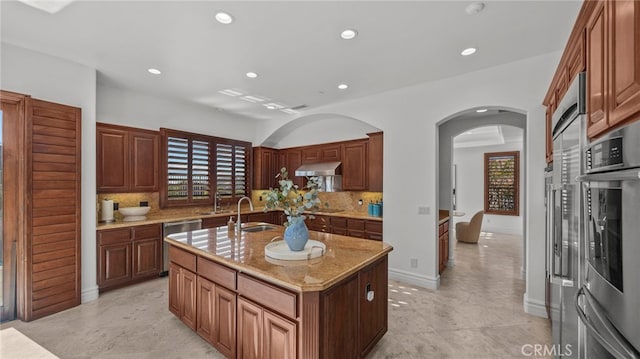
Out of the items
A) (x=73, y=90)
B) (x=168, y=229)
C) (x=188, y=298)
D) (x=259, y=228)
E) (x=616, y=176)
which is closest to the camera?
(x=616, y=176)

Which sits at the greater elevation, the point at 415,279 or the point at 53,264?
the point at 53,264

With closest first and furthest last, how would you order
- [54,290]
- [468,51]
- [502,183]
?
[468,51] → [54,290] → [502,183]

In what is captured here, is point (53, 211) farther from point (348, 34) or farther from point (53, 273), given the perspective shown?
point (348, 34)

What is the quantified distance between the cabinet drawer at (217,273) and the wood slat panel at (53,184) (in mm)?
2126

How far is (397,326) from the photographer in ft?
9.34

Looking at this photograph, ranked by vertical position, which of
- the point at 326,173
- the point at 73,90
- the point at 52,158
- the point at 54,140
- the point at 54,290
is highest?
the point at 73,90

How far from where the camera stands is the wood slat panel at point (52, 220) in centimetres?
295

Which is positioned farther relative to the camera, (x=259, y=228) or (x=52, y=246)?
(x=259, y=228)

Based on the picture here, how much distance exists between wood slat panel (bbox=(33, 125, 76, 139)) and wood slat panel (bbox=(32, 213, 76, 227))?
959 millimetres

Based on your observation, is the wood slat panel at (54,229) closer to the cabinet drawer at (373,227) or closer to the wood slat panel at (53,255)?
the wood slat panel at (53,255)

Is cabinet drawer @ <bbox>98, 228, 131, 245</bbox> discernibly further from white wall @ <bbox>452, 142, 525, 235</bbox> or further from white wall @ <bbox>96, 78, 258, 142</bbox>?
white wall @ <bbox>452, 142, 525, 235</bbox>

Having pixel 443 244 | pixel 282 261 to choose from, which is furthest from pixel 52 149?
pixel 443 244

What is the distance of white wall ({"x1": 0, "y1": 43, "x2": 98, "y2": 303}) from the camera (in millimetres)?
2918

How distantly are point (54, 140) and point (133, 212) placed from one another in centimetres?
148
